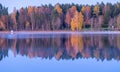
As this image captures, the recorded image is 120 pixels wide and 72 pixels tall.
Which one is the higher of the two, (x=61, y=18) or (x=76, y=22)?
(x=61, y=18)

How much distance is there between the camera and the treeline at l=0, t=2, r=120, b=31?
9019 centimetres

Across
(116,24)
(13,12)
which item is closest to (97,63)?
(116,24)

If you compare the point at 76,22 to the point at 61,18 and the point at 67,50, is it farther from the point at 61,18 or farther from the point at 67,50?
the point at 67,50

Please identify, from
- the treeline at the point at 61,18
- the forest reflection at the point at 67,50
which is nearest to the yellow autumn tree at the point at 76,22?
the treeline at the point at 61,18

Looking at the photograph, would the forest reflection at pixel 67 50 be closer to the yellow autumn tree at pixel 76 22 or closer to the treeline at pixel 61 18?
the yellow autumn tree at pixel 76 22

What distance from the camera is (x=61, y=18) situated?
94250 millimetres

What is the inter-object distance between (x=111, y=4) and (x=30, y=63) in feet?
279

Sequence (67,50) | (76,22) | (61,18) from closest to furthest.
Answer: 1. (67,50)
2. (76,22)
3. (61,18)

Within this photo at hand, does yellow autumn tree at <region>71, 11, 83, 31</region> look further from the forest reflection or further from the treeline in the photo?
the forest reflection

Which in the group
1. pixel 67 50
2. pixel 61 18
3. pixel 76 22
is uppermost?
pixel 61 18

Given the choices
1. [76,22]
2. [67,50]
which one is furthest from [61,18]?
[67,50]

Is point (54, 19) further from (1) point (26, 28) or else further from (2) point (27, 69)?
(2) point (27, 69)

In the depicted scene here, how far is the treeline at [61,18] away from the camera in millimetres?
90188

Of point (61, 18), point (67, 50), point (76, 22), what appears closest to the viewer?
point (67, 50)
